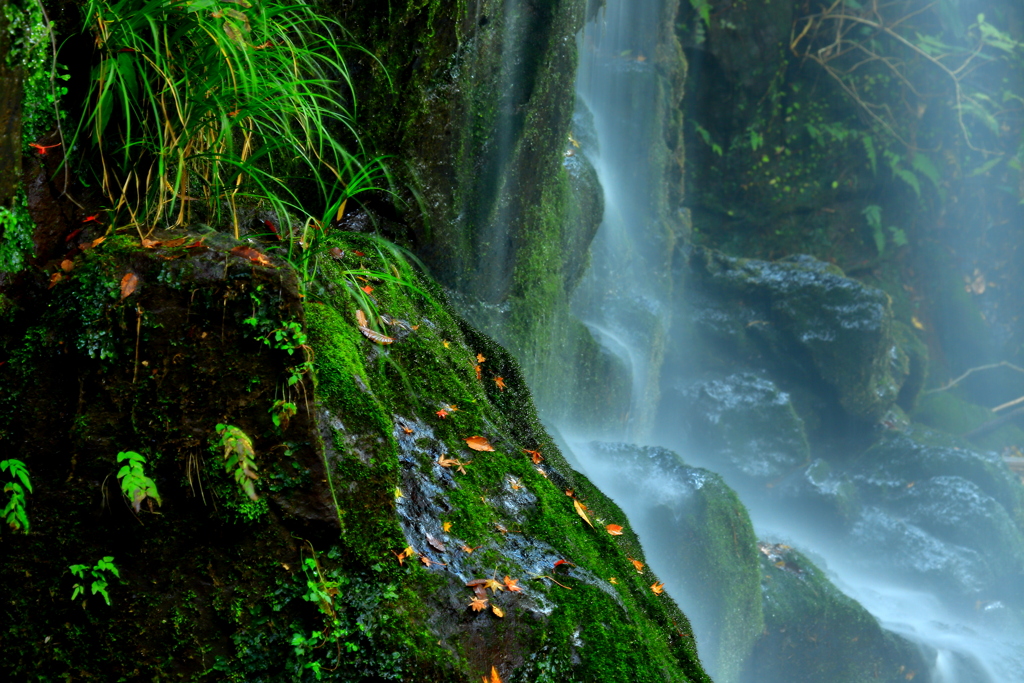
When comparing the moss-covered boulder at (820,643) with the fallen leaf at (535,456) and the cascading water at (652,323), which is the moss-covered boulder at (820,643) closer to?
the cascading water at (652,323)

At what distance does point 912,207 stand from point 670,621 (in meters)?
12.9

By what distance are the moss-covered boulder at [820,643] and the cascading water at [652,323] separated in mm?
376

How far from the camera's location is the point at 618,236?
9812 millimetres

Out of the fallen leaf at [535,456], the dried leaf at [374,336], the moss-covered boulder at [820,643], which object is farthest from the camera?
the moss-covered boulder at [820,643]

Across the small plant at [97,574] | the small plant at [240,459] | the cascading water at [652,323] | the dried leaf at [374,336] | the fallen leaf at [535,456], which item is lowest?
the small plant at [97,574]

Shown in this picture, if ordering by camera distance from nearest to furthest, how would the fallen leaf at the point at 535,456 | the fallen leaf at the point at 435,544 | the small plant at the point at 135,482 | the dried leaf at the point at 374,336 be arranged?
the small plant at the point at 135,482 → the fallen leaf at the point at 435,544 → the dried leaf at the point at 374,336 → the fallen leaf at the point at 535,456

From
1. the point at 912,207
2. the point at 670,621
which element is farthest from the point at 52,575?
the point at 912,207

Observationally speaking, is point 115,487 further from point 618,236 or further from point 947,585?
point 947,585

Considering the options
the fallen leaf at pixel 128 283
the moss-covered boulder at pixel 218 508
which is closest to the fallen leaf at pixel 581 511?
the moss-covered boulder at pixel 218 508

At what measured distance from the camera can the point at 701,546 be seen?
693 centimetres

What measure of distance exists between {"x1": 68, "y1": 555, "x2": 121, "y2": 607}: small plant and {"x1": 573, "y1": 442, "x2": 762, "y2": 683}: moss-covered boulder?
222 inches

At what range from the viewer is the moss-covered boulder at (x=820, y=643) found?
7383mm

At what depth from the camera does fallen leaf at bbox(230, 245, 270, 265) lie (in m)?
1.80

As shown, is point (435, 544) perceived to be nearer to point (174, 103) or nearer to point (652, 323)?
point (174, 103)
